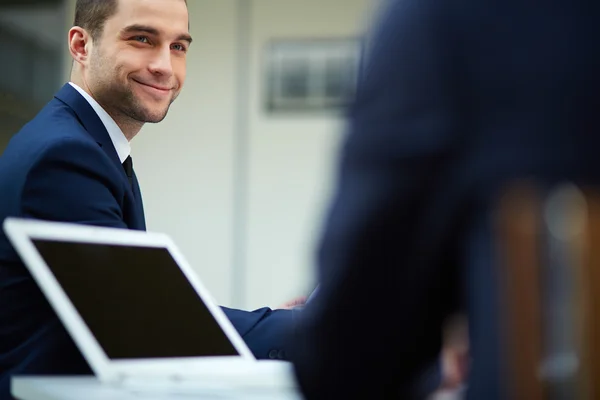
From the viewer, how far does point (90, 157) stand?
1174mm

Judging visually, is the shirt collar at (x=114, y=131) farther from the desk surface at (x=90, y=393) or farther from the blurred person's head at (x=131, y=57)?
the desk surface at (x=90, y=393)

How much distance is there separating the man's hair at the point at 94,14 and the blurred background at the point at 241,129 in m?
2.19

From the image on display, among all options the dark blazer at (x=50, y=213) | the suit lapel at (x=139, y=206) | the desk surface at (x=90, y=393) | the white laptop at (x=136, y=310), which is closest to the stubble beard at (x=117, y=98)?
the suit lapel at (x=139, y=206)

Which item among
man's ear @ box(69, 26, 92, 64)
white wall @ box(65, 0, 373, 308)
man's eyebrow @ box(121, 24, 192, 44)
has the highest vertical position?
man's eyebrow @ box(121, 24, 192, 44)

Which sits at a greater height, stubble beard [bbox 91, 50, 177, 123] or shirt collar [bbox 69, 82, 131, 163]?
stubble beard [bbox 91, 50, 177, 123]

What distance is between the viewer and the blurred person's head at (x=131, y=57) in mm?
1479

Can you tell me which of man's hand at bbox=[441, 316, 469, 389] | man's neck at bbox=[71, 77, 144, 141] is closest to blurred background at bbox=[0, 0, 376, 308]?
man's neck at bbox=[71, 77, 144, 141]

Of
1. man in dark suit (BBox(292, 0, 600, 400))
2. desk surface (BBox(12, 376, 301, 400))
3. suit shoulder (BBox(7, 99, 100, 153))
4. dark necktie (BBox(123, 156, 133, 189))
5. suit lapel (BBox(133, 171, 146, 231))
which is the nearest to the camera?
man in dark suit (BBox(292, 0, 600, 400))

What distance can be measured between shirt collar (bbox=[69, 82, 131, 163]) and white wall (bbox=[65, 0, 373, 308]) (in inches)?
A: 92.6

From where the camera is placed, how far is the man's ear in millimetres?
1563

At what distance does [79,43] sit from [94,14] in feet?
0.23

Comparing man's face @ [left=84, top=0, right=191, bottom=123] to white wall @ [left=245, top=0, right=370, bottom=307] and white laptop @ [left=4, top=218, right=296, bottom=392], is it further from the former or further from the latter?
white wall @ [left=245, top=0, right=370, bottom=307]

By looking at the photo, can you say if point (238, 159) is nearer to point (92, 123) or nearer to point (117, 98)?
point (117, 98)

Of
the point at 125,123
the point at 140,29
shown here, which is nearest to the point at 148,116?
the point at 125,123
